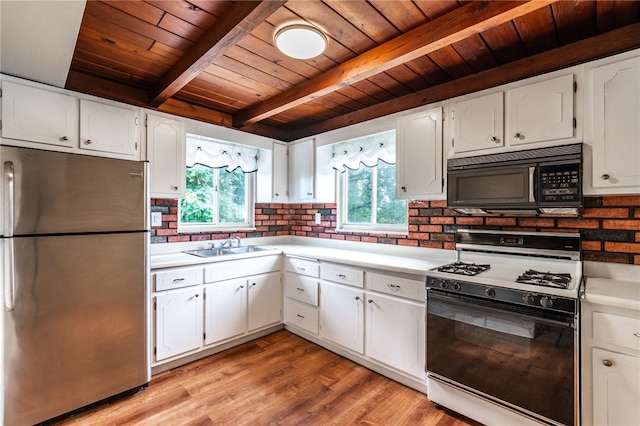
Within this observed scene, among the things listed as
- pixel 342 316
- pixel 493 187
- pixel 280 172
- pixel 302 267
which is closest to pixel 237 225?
pixel 280 172

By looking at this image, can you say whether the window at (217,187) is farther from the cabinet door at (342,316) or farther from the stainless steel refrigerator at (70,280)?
the cabinet door at (342,316)

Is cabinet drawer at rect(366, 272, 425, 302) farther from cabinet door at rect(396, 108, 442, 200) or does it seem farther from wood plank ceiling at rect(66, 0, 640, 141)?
wood plank ceiling at rect(66, 0, 640, 141)

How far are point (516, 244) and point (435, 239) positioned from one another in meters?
0.62

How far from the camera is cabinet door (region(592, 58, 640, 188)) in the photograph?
158cm

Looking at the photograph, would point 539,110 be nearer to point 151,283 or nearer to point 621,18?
point 621,18

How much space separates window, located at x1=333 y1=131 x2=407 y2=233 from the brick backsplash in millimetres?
129

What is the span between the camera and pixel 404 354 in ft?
7.20

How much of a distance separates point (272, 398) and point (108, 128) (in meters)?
2.29

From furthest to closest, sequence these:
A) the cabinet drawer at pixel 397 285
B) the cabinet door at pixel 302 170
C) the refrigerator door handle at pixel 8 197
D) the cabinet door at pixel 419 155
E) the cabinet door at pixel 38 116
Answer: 1. the cabinet door at pixel 302 170
2. the cabinet door at pixel 419 155
3. the cabinet drawer at pixel 397 285
4. the cabinet door at pixel 38 116
5. the refrigerator door handle at pixel 8 197

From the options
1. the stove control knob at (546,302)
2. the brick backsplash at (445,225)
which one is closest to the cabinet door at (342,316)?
the brick backsplash at (445,225)

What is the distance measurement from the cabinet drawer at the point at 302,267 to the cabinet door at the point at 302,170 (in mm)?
732

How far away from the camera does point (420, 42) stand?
1695 millimetres

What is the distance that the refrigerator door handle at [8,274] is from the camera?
1648 millimetres

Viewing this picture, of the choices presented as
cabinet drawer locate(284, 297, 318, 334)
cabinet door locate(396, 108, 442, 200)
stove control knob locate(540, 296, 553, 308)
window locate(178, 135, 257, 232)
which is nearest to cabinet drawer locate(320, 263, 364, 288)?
cabinet drawer locate(284, 297, 318, 334)
